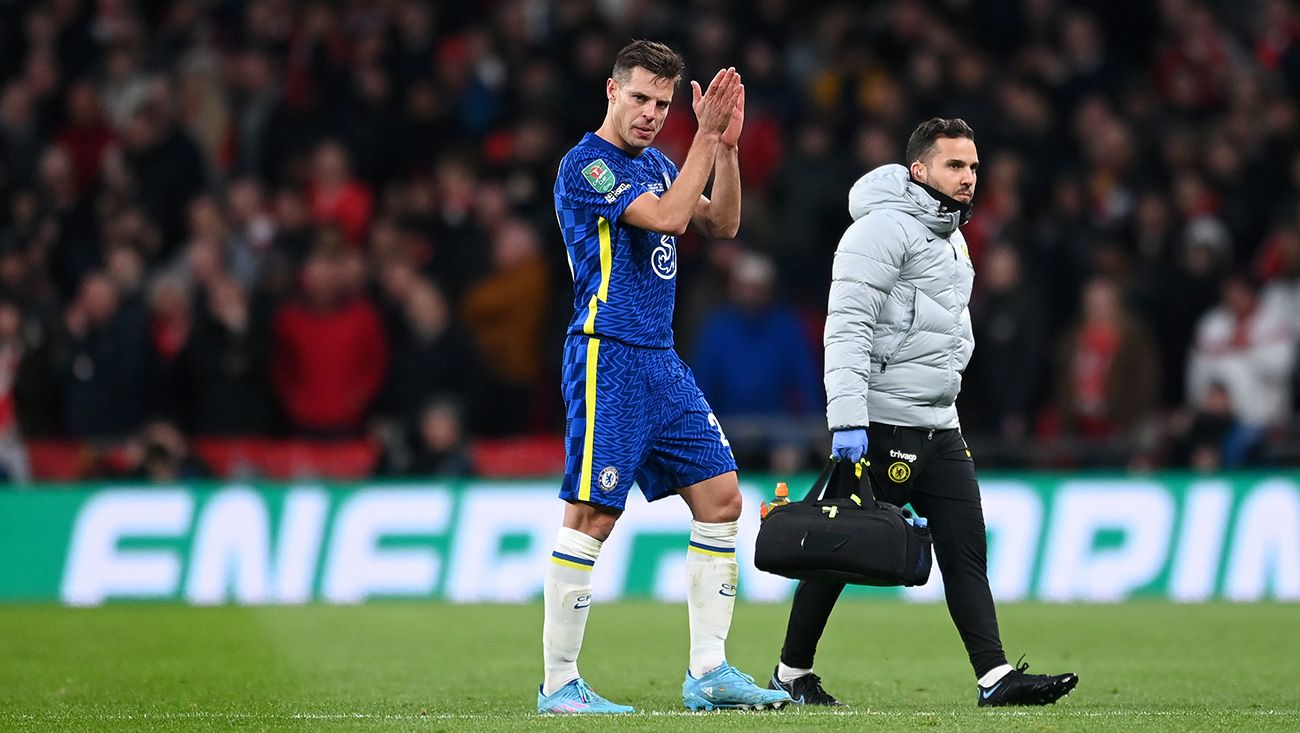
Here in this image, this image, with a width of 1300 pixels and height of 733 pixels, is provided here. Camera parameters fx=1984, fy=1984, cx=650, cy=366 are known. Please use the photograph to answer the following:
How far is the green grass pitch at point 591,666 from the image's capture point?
7379mm

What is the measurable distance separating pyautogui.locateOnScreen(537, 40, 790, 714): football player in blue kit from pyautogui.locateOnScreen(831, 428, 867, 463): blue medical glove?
0.42 m

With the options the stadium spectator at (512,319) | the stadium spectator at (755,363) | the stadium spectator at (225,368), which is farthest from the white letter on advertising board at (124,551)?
the stadium spectator at (755,363)

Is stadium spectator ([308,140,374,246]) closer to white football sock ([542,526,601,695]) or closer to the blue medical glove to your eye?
white football sock ([542,526,601,695])

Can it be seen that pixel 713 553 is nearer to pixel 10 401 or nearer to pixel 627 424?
pixel 627 424

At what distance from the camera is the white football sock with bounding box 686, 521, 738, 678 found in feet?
25.2

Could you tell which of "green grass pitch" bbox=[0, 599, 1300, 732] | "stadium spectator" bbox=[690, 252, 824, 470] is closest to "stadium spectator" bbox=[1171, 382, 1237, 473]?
"green grass pitch" bbox=[0, 599, 1300, 732]

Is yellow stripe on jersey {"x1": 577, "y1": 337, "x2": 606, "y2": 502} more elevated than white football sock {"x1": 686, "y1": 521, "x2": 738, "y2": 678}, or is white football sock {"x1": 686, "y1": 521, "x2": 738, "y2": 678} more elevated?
yellow stripe on jersey {"x1": 577, "y1": 337, "x2": 606, "y2": 502}

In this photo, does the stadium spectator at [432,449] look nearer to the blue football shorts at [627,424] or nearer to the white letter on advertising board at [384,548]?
the white letter on advertising board at [384,548]

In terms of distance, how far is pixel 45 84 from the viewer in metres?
18.1

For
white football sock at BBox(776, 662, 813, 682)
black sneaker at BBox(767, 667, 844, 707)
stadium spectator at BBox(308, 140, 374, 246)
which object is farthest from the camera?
stadium spectator at BBox(308, 140, 374, 246)

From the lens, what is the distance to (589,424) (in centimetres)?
752

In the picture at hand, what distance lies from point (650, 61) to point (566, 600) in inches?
→ 81.6

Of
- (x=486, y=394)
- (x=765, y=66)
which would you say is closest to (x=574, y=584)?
(x=486, y=394)

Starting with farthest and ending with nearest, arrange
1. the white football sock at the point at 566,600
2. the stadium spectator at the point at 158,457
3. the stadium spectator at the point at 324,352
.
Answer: the stadium spectator at the point at 324,352
the stadium spectator at the point at 158,457
the white football sock at the point at 566,600
